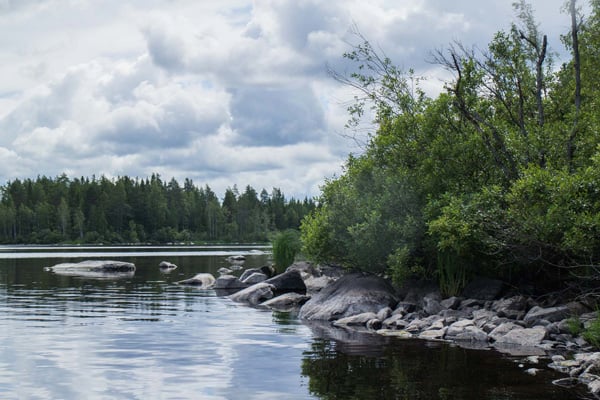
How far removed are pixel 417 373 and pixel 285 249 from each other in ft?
92.6

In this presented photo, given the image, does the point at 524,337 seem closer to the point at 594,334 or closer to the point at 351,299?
the point at 594,334

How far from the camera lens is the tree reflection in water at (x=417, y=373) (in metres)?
13.6

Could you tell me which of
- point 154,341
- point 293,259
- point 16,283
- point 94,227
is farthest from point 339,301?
point 94,227

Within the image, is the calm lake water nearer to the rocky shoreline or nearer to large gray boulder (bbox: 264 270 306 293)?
the rocky shoreline

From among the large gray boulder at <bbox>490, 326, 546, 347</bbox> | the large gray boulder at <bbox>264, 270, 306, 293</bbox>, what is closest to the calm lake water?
the large gray boulder at <bbox>490, 326, 546, 347</bbox>

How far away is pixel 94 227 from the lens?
17312 centimetres

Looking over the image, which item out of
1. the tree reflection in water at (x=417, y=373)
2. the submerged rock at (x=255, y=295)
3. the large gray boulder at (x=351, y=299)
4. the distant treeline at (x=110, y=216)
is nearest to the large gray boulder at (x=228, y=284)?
the submerged rock at (x=255, y=295)

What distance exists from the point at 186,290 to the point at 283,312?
1136 centimetres

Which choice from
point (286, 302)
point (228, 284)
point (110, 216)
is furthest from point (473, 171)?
point (110, 216)

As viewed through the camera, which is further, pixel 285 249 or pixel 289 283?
pixel 285 249

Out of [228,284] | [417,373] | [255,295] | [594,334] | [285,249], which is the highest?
[285,249]

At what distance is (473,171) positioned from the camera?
2528 cm

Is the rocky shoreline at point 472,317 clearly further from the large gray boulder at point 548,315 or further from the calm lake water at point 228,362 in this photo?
the calm lake water at point 228,362

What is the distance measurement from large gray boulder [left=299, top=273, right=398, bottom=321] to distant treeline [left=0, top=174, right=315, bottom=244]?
144m
